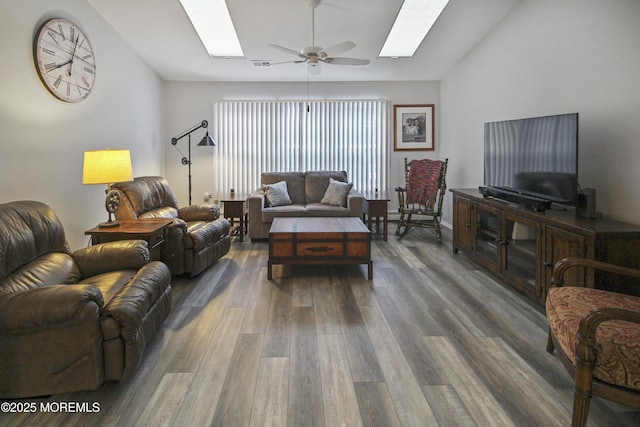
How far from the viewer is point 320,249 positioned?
13.1 feet

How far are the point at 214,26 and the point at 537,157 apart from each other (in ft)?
14.0

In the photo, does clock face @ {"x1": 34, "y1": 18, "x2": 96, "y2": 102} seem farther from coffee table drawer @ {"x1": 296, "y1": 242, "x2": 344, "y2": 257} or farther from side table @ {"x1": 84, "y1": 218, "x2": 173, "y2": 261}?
coffee table drawer @ {"x1": 296, "y1": 242, "x2": 344, "y2": 257}

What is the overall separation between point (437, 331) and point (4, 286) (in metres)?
2.61

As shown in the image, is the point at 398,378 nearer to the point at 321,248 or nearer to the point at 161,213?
the point at 321,248

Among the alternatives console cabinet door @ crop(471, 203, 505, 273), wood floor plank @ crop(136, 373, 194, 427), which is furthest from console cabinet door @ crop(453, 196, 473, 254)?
wood floor plank @ crop(136, 373, 194, 427)

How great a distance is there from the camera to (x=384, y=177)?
720 cm

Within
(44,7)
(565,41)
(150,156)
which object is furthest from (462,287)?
(150,156)

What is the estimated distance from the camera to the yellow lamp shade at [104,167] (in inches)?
134

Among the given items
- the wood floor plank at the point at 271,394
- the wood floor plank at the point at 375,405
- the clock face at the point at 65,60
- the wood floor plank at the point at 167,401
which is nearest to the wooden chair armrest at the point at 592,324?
the wood floor plank at the point at 375,405

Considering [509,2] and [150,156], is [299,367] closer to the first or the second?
[509,2]

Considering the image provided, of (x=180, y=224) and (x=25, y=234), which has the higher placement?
(x=25, y=234)

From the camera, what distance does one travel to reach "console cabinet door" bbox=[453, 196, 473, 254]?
4.48m

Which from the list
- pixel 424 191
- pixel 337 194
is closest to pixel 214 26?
pixel 337 194

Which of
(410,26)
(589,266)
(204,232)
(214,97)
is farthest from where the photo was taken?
(214,97)
